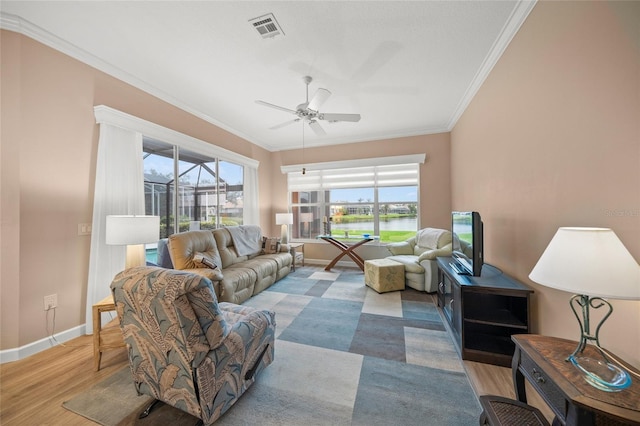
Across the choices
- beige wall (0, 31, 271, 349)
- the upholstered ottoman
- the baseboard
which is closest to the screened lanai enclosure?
beige wall (0, 31, 271, 349)

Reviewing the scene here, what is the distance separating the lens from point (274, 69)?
8.80 ft

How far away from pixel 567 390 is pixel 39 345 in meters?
3.80

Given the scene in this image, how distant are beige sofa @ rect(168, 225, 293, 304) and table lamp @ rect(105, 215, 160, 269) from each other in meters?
0.63

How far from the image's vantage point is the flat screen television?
2109 mm

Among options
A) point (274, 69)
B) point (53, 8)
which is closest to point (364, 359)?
point (274, 69)

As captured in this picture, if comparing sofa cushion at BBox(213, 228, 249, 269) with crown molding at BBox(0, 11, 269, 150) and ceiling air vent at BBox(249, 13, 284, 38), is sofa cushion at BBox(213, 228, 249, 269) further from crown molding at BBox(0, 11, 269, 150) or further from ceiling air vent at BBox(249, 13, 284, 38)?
ceiling air vent at BBox(249, 13, 284, 38)

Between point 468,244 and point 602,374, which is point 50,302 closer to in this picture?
point 602,374

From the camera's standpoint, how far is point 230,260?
3.63 metres

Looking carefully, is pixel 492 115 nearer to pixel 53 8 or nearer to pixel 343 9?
pixel 343 9

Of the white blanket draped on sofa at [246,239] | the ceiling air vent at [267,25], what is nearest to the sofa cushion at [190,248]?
the white blanket draped on sofa at [246,239]

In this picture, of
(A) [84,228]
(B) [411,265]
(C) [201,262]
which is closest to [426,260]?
(B) [411,265]

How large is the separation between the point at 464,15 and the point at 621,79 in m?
1.30

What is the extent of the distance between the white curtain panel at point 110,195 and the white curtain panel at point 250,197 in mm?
2240

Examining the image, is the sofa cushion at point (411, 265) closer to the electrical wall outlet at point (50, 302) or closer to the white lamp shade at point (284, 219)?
the white lamp shade at point (284, 219)
